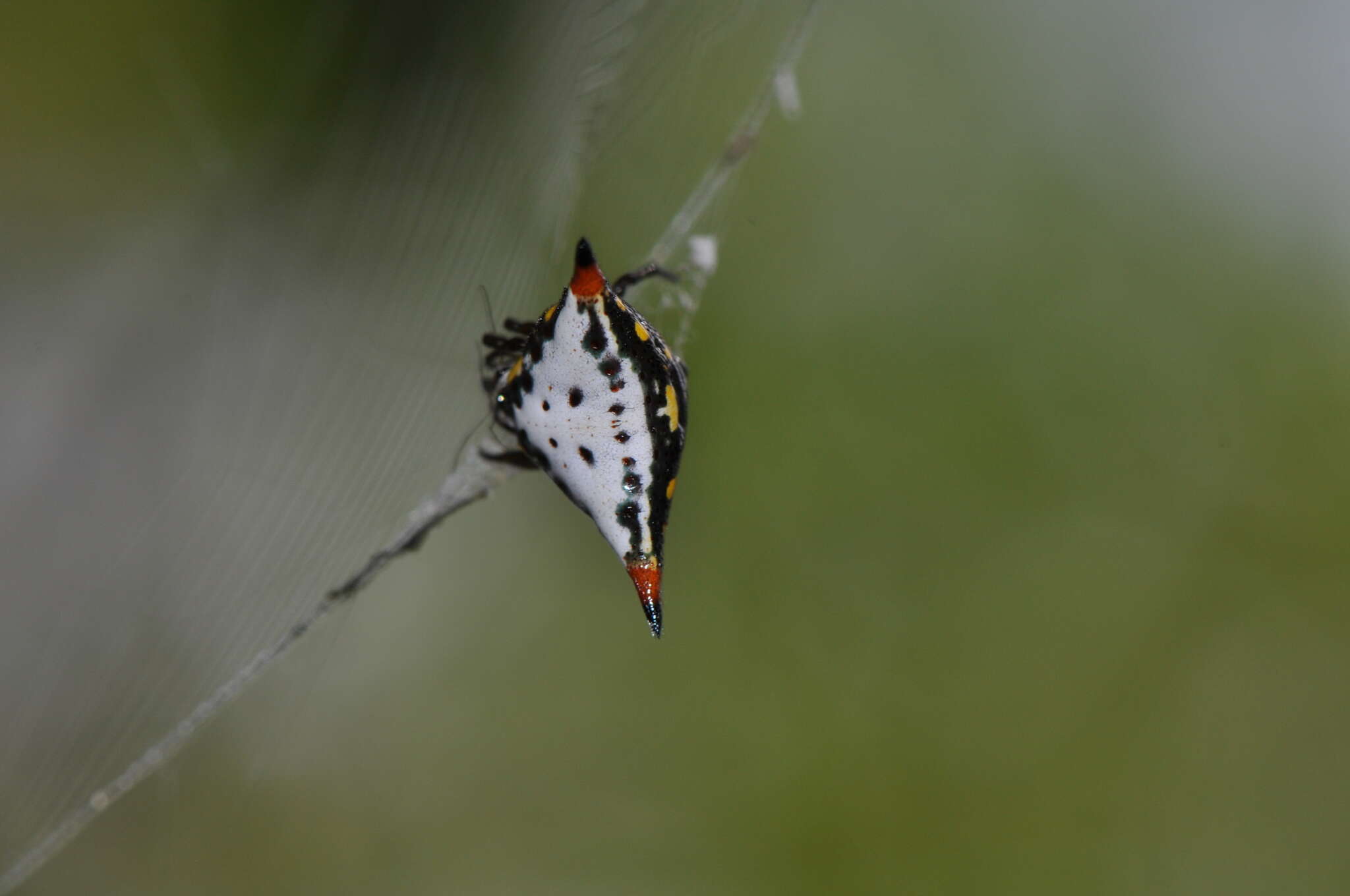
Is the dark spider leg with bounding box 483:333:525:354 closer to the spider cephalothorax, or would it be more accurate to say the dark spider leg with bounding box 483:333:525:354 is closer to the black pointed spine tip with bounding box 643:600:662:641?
the spider cephalothorax

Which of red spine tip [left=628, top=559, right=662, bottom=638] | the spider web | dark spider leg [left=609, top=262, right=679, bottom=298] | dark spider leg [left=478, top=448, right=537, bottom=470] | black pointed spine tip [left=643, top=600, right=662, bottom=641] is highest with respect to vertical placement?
the spider web

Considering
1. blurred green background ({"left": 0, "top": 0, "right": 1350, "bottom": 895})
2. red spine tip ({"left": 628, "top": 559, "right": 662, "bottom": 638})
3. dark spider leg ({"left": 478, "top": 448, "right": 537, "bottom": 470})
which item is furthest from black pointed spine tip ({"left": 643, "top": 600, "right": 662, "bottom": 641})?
blurred green background ({"left": 0, "top": 0, "right": 1350, "bottom": 895})

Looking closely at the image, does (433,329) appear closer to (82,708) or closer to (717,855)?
(82,708)

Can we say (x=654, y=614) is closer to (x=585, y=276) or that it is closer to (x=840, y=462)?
(x=585, y=276)

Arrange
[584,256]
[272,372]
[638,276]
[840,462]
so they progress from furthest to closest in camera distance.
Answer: [840,462] < [272,372] < [638,276] < [584,256]

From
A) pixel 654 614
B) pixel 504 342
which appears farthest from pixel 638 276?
pixel 654 614

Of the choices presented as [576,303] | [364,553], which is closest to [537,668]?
[364,553]
